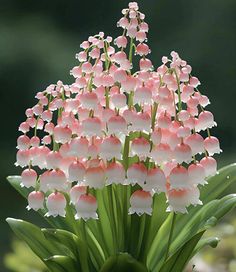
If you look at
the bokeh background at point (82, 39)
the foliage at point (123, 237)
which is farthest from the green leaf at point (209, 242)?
the bokeh background at point (82, 39)

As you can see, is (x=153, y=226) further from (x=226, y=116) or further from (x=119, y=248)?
(x=226, y=116)

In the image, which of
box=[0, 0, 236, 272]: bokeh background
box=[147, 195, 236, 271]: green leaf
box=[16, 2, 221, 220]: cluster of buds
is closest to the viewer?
box=[16, 2, 221, 220]: cluster of buds

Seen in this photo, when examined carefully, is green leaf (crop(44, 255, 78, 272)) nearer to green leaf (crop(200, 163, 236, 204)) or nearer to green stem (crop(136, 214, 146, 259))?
green stem (crop(136, 214, 146, 259))

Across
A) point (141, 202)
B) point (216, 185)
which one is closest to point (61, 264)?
point (141, 202)

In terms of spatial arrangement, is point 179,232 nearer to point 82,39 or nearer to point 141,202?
point 141,202

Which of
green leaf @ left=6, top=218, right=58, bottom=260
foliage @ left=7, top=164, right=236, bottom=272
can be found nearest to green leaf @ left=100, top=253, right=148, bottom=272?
foliage @ left=7, top=164, right=236, bottom=272

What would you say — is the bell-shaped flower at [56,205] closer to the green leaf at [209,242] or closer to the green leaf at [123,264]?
the green leaf at [123,264]
